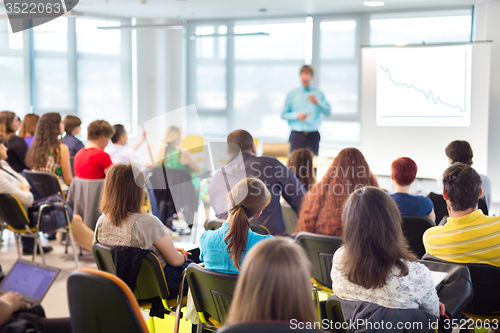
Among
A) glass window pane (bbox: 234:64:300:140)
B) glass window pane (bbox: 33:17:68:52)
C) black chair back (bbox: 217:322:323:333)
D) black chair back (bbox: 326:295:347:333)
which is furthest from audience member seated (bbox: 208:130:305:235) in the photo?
glass window pane (bbox: 33:17:68:52)

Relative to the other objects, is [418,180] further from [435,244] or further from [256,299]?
[256,299]

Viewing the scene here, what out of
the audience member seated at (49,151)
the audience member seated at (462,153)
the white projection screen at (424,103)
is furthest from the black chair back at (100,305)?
the white projection screen at (424,103)

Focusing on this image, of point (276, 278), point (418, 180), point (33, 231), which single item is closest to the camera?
point (276, 278)

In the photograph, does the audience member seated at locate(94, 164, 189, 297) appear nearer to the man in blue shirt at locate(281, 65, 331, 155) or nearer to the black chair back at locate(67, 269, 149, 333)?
the black chair back at locate(67, 269, 149, 333)

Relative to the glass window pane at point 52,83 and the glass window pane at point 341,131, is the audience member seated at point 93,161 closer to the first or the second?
the glass window pane at point 52,83

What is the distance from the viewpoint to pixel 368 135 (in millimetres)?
7082

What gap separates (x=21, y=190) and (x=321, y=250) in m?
2.91

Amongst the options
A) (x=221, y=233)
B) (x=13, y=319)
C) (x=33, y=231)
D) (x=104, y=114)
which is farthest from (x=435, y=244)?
(x=104, y=114)

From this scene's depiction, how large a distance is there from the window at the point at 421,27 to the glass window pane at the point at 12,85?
237 inches

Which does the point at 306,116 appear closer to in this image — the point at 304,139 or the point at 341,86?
the point at 304,139

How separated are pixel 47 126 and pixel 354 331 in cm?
395

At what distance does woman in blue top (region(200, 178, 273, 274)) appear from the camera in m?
2.07

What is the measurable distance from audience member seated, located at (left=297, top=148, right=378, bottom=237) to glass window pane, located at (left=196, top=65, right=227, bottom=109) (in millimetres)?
6860

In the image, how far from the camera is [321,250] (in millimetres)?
2547
